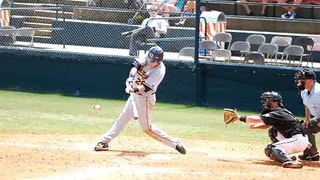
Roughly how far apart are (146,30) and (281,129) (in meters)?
7.34

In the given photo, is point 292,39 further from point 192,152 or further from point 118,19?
point 192,152

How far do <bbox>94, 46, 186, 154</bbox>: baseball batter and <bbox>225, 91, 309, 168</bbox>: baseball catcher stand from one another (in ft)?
3.43

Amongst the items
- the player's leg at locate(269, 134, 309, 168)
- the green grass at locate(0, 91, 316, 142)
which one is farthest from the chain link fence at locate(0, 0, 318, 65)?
the player's leg at locate(269, 134, 309, 168)

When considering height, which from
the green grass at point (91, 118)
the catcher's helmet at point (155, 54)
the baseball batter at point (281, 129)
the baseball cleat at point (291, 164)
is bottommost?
the green grass at point (91, 118)

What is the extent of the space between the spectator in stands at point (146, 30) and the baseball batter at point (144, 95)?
6437mm

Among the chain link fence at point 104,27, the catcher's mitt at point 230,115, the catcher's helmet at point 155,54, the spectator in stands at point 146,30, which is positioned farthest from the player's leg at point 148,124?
the spectator in stands at point 146,30

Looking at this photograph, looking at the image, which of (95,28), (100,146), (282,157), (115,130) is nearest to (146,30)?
(95,28)

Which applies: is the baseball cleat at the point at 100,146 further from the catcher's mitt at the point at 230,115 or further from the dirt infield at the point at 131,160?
the catcher's mitt at the point at 230,115

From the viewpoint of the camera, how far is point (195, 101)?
1708 centimetres

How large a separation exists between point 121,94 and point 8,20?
543 cm

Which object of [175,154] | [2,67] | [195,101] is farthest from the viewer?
[2,67]

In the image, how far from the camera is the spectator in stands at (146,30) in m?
17.7

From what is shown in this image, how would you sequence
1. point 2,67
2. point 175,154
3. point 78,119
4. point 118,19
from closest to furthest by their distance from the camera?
point 175,154 < point 78,119 < point 2,67 < point 118,19

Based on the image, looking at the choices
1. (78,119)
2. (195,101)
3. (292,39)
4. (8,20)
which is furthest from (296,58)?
(8,20)
